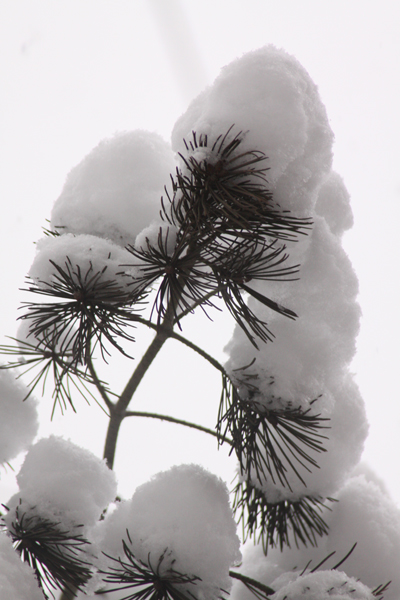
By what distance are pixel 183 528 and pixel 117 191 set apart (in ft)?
1.17

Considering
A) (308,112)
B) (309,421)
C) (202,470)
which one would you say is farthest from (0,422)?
(308,112)

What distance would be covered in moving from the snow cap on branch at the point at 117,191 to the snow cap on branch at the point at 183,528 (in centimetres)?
27

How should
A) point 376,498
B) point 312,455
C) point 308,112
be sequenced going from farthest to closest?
point 376,498 < point 312,455 < point 308,112

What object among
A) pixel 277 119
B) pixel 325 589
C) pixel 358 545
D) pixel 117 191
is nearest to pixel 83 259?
pixel 117 191

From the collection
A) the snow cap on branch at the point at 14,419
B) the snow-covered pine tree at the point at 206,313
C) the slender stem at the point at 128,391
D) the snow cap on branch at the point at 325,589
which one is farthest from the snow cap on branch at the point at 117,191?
the snow cap on branch at the point at 325,589

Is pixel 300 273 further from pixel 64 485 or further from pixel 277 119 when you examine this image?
pixel 64 485

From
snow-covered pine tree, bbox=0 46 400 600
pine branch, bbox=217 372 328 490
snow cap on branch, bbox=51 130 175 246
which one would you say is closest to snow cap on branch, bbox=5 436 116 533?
snow-covered pine tree, bbox=0 46 400 600

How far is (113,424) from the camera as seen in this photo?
562mm

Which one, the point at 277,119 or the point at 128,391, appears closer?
the point at 277,119

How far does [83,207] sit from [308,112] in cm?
25

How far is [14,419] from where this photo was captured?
0.60 meters

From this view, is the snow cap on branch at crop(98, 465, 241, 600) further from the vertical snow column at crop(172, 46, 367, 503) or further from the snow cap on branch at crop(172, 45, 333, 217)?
the snow cap on branch at crop(172, 45, 333, 217)

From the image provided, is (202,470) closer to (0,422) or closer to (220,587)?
(220,587)

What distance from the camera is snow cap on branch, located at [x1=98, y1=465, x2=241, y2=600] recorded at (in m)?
0.43
